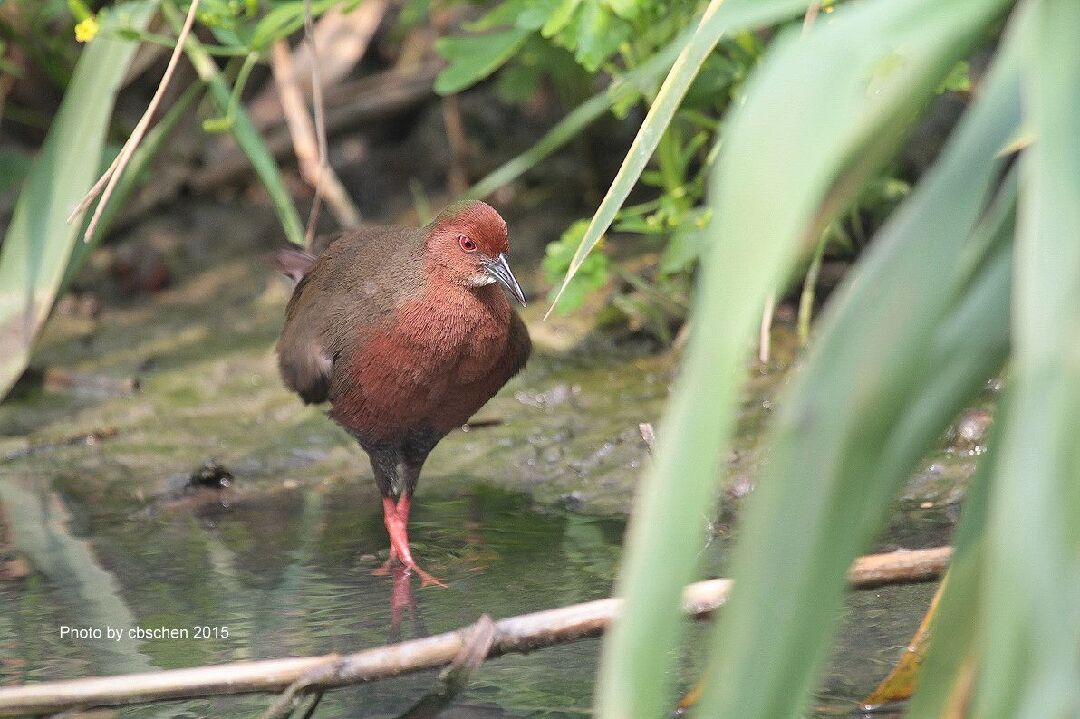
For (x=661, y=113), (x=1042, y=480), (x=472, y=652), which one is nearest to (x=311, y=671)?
(x=472, y=652)

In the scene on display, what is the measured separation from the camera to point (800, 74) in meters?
1.40

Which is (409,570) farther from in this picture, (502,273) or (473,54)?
(473,54)

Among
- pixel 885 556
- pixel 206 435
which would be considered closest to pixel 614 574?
pixel 885 556

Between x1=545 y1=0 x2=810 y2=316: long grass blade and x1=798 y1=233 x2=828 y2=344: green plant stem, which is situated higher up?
x1=545 y1=0 x2=810 y2=316: long grass blade

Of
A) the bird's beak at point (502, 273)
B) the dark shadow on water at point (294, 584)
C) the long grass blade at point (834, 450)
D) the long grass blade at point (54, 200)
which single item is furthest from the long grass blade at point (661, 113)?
the long grass blade at point (54, 200)

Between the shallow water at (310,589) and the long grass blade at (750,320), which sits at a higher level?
the long grass blade at (750,320)

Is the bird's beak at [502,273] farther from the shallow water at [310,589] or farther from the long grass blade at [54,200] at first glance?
the long grass blade at [54,200]

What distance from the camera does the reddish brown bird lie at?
144 inches

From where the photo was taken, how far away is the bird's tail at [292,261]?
15.0 feet

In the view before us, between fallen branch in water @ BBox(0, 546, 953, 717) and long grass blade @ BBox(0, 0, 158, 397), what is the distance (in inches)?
109

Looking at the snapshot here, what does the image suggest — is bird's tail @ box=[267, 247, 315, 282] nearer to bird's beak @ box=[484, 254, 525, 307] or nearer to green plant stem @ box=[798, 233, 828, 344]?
bird's beak @ box=[484, 254, 525, 307]

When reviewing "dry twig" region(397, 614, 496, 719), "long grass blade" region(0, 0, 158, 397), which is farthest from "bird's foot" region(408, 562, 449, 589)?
"long grass blade" region(0, 0, 158, 397)

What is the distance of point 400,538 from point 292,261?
125 centimetres

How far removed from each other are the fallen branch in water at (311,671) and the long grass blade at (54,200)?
2771 mm
